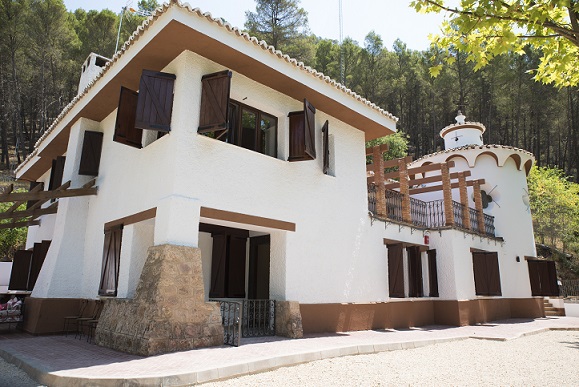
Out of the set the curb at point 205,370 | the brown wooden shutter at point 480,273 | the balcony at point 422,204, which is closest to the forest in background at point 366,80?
the balcony at point 422,204

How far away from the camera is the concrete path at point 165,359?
5.04m

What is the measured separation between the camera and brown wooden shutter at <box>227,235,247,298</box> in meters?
10.3

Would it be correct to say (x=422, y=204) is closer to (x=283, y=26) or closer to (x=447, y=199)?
(x=447, y=199)

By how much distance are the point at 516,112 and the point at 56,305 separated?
1435 inches

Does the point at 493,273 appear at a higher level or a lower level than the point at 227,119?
lower

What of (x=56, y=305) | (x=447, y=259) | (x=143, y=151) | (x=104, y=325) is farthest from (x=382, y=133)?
(x=56, y=305)

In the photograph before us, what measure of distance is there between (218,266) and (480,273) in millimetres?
10233

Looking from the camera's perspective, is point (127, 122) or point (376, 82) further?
point (376, 82)

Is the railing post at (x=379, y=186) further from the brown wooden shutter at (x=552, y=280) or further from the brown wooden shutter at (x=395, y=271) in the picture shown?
the brown wooden shutter at (x=552, y=280)

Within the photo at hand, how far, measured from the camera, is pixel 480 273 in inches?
586

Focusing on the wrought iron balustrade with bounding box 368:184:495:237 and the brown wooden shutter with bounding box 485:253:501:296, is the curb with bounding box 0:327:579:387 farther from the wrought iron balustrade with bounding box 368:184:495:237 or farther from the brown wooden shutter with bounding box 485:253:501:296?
the brown wooden shutter with bounding box 485:253:501:296

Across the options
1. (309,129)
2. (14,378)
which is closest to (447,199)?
(309,129)

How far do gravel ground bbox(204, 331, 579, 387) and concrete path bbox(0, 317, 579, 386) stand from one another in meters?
0.18

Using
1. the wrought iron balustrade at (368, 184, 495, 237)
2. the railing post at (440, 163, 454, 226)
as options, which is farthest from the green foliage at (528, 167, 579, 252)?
the railing post at (440, 163, 454, 226)
